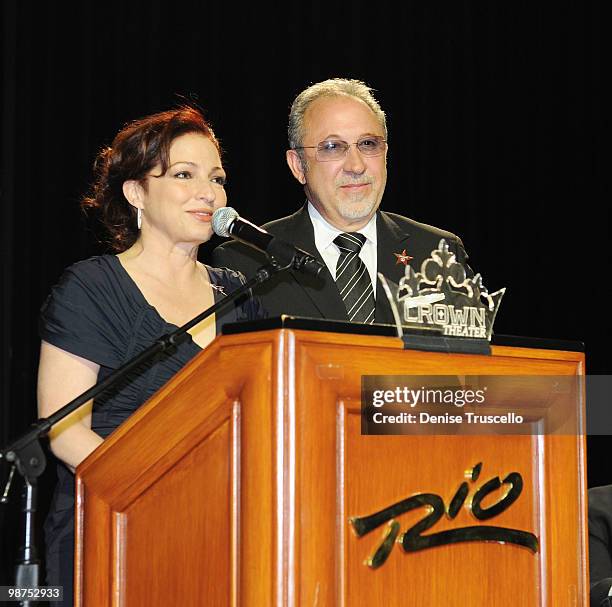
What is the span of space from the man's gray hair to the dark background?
84cm

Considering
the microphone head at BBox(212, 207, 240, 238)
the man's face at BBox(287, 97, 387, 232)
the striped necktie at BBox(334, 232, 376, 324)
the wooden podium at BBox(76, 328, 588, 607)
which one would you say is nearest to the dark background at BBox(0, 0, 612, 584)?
the man's face at BBox(287, 97, 387, 232)

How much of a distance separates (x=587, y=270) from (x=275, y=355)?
342cm

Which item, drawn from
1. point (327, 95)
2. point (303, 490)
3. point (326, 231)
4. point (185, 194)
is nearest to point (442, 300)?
point (303, 490)

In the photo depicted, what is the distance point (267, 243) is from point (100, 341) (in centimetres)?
46

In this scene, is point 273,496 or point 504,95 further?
point 504,95

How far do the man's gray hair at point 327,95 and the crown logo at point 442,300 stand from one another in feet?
4.21

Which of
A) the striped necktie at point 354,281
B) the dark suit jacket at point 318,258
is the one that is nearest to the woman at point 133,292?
the dark suit jacket at point 318,258

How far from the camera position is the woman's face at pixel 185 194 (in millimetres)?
2127

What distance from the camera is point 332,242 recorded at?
2.62 m

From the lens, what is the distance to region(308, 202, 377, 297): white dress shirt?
256cm

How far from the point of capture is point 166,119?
86.0 inches

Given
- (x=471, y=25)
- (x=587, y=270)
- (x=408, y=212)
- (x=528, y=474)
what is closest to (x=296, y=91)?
(x=408, y=212)

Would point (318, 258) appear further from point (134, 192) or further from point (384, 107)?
point (384, 107)

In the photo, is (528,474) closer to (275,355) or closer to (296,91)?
(275,355)
